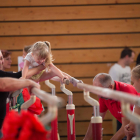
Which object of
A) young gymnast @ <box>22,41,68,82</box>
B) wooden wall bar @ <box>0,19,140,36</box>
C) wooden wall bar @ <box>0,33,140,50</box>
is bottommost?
young gymnast @ <box>22,41,68,82</box>

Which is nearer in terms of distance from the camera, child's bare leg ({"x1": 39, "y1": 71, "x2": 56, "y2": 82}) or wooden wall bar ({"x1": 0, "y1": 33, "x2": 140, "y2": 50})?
child's bare leg ({"x1": 39, "y1": 71, "x2": 56, "y2": 82})

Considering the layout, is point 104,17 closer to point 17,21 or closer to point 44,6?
point 44,6

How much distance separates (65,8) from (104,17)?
0.71m

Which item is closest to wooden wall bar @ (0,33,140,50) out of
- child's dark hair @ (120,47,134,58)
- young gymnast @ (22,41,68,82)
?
child's dark hair @ (120,47,134,58)

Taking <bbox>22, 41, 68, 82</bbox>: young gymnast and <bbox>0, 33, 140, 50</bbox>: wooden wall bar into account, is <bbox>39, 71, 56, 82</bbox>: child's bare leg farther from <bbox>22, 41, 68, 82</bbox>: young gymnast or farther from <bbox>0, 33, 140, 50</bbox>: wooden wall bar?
<bbox>0, 33, 140, 50</bbox>: wooden wall bar

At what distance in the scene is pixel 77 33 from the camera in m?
4.09

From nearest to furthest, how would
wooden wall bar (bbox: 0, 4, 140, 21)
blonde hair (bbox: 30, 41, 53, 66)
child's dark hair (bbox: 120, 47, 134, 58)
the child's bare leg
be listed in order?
blonde hair (bbox: 30, 41, 53, 66) → the child's bare leg → child's dark hair (bbox: 120, 47, 134, 58) → wooden wall bar (bbox: 0, 4, 140, 21)

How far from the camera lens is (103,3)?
408cm

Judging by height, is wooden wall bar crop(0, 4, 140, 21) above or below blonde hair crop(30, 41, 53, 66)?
above

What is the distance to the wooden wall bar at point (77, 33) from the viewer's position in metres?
4.04

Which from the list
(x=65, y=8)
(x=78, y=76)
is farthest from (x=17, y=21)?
(x=78, y=76)

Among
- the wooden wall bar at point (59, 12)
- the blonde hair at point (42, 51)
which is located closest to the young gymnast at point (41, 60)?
the blonde hair at point (42, 51)

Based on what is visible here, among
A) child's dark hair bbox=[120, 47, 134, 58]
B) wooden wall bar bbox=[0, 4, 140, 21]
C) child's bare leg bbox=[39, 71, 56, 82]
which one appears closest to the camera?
child's bare leg bbox=[39, 71, 56, 82]

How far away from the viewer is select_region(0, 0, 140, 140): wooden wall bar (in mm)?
4039
